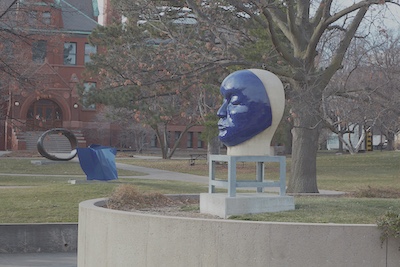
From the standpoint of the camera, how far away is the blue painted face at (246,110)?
1130 cm

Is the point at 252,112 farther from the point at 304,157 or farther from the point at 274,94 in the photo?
the point at 304,157

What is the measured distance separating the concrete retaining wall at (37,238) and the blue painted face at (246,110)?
207 inches

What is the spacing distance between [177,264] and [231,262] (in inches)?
29.0

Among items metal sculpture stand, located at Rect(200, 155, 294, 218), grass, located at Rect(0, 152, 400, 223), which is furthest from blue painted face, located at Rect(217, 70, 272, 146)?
grass, located at Rect(0, 152, 400, 223)

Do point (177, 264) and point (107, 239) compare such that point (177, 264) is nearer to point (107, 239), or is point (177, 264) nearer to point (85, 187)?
point (107, 239)

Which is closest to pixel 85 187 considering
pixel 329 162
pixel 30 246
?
pixel 30 246

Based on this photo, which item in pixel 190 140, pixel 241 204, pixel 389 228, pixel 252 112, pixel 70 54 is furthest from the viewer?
pixel 190 140

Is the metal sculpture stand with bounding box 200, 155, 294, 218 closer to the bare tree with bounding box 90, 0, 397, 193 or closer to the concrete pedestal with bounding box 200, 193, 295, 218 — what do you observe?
the concrete pedestal with bounding box 200, 193, 295, 218

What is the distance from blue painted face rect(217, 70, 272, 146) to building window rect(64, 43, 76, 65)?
169ft

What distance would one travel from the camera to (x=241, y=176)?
108 feet

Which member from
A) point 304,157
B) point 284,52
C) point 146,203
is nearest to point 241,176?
point 304,157

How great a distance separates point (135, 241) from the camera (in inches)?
377

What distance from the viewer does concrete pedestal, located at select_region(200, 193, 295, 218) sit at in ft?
35.1

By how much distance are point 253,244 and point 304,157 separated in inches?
495
